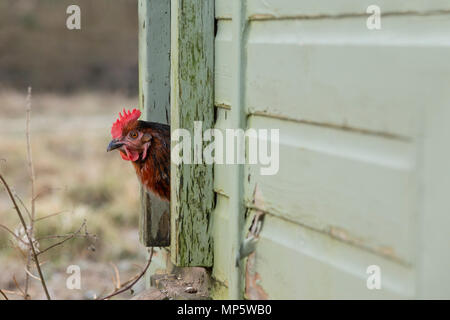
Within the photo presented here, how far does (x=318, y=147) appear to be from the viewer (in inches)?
87.0

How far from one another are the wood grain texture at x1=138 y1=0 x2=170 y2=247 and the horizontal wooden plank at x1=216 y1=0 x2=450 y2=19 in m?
0.56

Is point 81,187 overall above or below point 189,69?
below

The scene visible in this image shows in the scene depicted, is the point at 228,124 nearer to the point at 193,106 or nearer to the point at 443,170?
the point at 193,106

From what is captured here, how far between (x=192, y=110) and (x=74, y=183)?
7051 millimetres

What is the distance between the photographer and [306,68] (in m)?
2.24

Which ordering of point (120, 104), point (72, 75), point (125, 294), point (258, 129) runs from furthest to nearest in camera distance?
1. point (72, 75)
2. point (120, 104)
3. point (125, 294)
4. point (258, 129)

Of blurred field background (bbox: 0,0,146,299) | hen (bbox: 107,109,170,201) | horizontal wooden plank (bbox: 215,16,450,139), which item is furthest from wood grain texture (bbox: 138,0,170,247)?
horizontal wooden plank (bbox: 215,16,450,139)

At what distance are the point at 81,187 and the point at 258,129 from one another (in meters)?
7.34

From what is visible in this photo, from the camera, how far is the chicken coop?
175cm

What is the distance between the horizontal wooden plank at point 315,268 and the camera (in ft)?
6.30

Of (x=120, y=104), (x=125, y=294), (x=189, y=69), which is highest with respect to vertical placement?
(x=189, y=69)

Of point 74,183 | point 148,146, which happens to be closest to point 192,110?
point 148,146

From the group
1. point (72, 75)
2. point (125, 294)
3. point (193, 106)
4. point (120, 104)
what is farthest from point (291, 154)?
point (72, 75)

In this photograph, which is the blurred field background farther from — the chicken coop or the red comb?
the chicken coop
